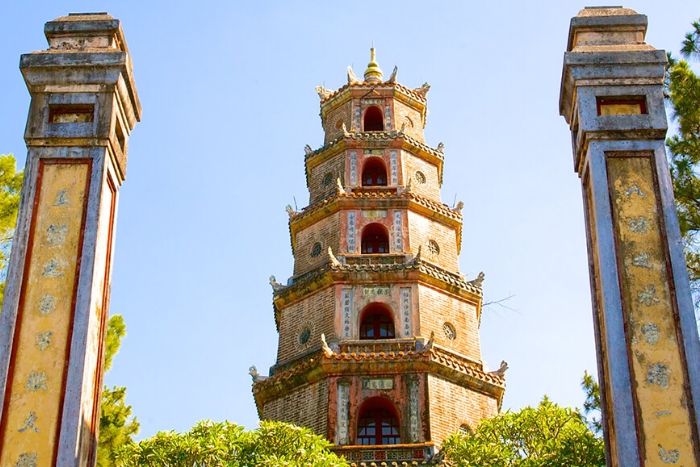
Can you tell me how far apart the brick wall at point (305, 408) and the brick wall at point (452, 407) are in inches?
74.1

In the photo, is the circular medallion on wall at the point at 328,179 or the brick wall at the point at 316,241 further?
the circular medallion on wall at the point at 328,179

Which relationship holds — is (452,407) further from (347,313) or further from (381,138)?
(381,138)

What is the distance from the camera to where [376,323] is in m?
23.2

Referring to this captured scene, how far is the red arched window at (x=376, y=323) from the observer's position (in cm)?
2294

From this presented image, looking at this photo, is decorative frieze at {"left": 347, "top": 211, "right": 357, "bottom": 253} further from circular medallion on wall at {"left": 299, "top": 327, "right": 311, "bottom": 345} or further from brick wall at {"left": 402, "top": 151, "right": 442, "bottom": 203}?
circular medallion on wall at {"left": 299, "top": 327, "right": 311, "bottom": 345}

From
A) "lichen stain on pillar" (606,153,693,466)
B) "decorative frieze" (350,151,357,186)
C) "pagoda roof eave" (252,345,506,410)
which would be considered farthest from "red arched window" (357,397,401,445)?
"lichen stain on pillar" (606,153,693,466)

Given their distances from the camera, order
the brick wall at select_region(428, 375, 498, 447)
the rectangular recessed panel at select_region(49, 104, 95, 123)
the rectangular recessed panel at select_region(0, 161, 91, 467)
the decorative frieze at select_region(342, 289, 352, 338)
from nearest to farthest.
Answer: the rectangular recessed panel at select_region(0, 161, 91, 467), the rectangular recessed panel at select_region(49, 104, 95, 123), the brick wall at select_region(428, 375, 498, 447), the decorative frieze at select_region(342, 289, 352, 338)

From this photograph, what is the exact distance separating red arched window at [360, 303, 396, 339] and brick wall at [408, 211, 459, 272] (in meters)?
1.58

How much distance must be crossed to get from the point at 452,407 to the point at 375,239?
453cm

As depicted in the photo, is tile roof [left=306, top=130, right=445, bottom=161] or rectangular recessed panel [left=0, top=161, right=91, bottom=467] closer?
rectangular recessed panel [left=0, top=161, right=91, bottom=467]

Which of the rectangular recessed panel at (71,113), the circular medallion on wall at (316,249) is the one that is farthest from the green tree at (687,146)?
the circular medallion on wall at (316,249)

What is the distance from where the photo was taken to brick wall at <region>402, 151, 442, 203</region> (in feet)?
84.2

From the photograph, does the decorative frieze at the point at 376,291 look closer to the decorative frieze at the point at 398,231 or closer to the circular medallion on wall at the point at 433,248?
the decorative frieze at the point at 398,231

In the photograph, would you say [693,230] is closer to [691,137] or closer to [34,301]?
[691,137]
